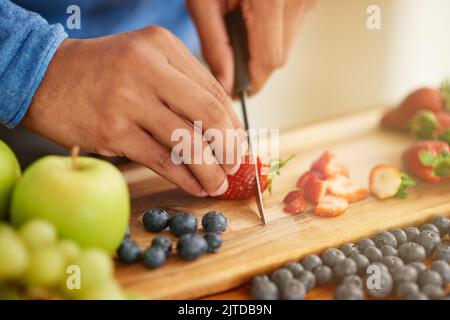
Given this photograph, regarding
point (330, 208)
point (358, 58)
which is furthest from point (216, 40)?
point (358, 58)

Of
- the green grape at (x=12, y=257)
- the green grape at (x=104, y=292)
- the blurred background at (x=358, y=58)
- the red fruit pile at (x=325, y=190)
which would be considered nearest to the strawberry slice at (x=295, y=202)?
the red fruit pile at (x=325, y=190)

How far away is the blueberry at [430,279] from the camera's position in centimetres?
89

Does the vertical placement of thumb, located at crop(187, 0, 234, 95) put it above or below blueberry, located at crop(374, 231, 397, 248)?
above

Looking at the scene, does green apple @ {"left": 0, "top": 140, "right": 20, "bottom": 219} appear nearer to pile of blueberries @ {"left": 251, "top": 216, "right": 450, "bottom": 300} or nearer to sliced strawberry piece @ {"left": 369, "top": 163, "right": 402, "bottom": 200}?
pile of blueberries @ {"left": 251, "top": 216, "right": 450, "bottom": 300}

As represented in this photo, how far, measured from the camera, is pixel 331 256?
0.96 m

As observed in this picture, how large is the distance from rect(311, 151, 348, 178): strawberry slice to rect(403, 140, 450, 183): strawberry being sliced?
16cm

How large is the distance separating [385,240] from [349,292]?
18 centimetres

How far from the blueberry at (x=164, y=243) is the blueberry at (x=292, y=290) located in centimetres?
19

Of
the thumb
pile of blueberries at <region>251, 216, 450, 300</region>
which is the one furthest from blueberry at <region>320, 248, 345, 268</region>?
the thumb

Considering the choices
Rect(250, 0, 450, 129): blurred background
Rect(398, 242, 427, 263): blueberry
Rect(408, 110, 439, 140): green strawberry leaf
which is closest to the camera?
Rect(398, 242, 427, 263): blueberry

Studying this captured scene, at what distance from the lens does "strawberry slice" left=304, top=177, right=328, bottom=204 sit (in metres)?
1.18

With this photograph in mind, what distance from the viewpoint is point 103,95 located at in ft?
3.29

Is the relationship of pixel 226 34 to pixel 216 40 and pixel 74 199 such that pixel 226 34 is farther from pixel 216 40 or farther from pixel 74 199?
pixel 74 199

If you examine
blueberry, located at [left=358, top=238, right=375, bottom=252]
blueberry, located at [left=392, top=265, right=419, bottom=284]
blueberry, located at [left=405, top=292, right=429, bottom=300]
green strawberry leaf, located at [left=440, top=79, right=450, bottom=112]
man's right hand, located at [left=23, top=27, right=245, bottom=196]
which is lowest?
blueberry, located at [left=405, top=292, right=429, bottom=300]
